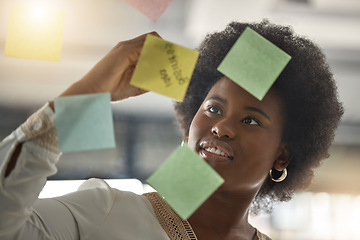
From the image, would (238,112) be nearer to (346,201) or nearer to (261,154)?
(261,154)

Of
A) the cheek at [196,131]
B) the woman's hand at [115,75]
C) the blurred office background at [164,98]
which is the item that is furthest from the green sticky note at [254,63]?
the blurred office background at [164,98]

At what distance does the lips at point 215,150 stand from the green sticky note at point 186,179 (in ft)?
0.75

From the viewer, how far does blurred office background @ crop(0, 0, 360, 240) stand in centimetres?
263

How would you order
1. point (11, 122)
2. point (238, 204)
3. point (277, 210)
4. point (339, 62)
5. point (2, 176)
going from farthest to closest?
1. point (277, 210)
2. point (11, 122)
3. point (339, 62)
4. point (238, 204)
5. point (2, 176)

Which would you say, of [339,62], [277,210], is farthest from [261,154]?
[277,210]

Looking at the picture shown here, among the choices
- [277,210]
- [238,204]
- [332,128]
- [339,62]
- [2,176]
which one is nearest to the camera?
[2,176]

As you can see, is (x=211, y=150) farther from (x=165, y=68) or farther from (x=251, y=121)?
(x=165, y=68)

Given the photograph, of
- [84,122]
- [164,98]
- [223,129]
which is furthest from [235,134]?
[164,98]

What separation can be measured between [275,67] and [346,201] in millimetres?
4001

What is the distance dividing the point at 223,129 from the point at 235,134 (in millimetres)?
36

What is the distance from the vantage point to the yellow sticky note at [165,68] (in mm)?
801

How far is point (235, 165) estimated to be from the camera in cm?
107

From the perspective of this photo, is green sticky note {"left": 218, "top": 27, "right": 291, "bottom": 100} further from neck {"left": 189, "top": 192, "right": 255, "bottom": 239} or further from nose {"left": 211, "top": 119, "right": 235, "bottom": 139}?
neck {"left": 189, "top": 192, "right": 255, "bottom": 239}

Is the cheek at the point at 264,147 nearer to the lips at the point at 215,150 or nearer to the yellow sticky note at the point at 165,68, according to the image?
the lips at the point at 215,150
